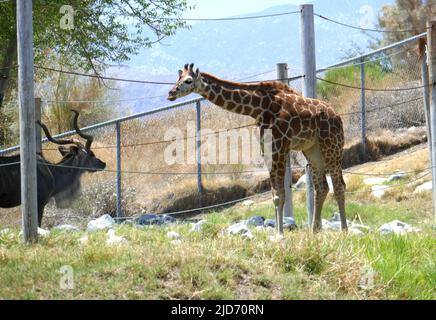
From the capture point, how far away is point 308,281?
7.32 meters

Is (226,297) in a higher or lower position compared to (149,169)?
lower

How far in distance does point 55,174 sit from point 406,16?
18.4 meters

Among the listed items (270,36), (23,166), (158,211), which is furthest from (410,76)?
(270,36)

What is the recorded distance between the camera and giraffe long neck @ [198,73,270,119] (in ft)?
32.8

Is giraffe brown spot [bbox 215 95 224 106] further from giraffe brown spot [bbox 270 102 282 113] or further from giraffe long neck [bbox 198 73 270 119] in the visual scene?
giraffe brown spot [bbox 270 102 282 113]

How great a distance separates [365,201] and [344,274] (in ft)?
25.4

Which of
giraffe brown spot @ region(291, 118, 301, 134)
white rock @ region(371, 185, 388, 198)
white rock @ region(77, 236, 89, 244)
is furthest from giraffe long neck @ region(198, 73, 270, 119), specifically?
white rock @ region(371, 185, 388, 198)

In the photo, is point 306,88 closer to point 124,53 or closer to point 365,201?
point 365,201

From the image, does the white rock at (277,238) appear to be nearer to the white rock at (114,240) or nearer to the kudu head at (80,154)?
the white rock at (114,240)

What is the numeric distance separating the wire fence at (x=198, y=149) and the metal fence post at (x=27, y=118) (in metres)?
5.97

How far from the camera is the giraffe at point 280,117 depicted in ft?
32.2

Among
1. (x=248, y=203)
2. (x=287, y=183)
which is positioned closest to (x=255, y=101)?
(x=287, y=183)

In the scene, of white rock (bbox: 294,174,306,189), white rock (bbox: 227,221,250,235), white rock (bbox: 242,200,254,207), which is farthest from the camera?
white rock (bbox: 294,174,306,189)

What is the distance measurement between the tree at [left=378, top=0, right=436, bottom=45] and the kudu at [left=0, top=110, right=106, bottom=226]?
16.5m
